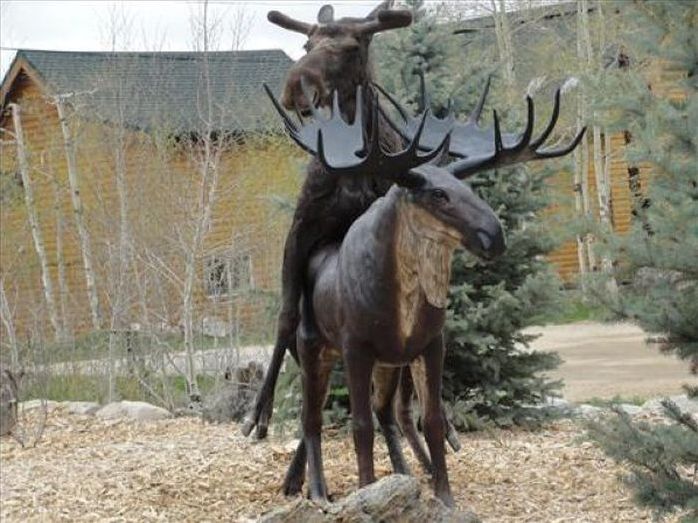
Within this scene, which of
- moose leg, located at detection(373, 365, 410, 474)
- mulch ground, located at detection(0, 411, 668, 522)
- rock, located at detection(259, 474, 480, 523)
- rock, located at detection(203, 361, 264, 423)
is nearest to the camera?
rock, located at detection(259, 474, 480, 523)

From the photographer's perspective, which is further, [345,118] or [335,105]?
[345,118]

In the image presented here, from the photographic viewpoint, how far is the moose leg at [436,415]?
488cm

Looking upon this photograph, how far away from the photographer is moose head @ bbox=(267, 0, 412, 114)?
17.0 ft

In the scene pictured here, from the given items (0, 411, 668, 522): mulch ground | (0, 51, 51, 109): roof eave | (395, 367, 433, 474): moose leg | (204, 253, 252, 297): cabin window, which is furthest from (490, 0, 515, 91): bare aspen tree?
(395, 367, 433, 474): moose leg

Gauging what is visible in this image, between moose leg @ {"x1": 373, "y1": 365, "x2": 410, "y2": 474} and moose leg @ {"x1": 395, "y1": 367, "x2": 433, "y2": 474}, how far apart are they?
0.15 ft

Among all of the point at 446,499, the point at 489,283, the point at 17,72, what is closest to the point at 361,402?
the point at 446,499

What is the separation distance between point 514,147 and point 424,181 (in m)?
0.46

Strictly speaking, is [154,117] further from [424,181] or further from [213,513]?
[424,181]

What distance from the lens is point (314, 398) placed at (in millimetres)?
5449

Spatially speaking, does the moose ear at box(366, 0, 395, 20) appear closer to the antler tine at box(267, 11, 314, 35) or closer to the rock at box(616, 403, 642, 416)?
the antler tine at box(267, 11, 314, 35)

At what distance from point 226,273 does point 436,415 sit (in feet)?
23.1

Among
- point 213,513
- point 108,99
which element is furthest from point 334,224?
point 108,99

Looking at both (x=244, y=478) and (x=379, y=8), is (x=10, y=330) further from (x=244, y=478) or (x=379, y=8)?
(x=379, y=8)

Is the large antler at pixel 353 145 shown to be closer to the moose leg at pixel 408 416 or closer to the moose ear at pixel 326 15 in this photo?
the moose ear at pixel 326 15
